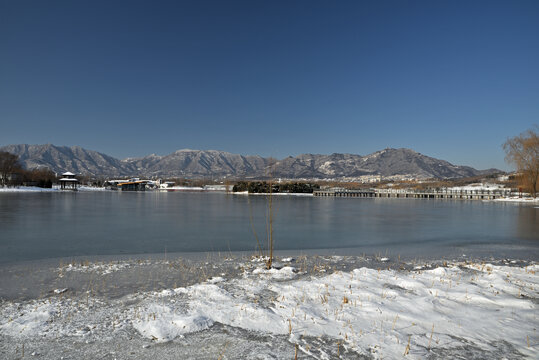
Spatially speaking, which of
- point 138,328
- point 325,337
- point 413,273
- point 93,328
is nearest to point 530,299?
point 413,273

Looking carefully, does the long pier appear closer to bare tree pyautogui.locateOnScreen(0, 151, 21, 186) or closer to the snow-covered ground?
bare tree pyautogui.locateOnScreen(0, 151, 21, 186)

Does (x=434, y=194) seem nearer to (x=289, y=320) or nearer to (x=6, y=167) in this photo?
(x=289, y=320)

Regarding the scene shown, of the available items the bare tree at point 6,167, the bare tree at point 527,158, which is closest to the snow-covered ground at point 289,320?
the bare tree at point 527,158

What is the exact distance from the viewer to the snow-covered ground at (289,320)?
3811 mm

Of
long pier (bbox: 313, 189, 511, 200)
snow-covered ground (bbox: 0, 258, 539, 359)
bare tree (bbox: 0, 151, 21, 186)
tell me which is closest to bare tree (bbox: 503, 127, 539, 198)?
long pier (bbox: 313, 189, 511, 200)

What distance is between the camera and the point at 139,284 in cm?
668

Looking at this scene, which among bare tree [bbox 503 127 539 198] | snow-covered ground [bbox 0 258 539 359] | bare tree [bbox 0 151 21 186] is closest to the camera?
snow-covered ground [bbox 0 258 539 359]

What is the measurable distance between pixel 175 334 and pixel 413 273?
5530mm

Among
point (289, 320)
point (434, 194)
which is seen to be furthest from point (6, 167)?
point (434, 194)

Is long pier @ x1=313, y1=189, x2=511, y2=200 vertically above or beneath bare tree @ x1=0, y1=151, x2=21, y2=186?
beneath

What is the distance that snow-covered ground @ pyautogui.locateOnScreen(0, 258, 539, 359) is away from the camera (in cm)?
381

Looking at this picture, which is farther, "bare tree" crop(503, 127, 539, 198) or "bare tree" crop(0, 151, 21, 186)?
"bare tree" crop(0, 151, 21, 186)

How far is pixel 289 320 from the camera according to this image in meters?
4.59

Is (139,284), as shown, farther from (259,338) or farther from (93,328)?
(259,338)
